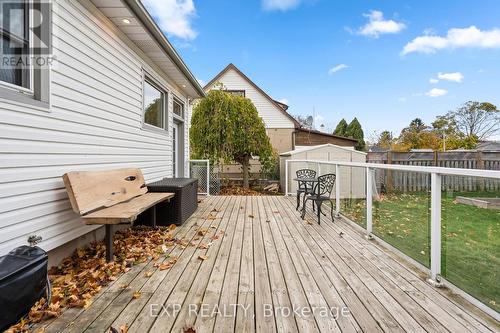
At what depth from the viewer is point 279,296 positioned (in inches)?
80.0

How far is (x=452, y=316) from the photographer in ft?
5.80

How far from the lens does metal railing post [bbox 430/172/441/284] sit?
2279 millimetres

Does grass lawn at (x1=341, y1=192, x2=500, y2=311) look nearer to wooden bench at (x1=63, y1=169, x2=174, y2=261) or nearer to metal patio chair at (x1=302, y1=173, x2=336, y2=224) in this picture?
metal patio chair at (x1=302, y1=173, x2=336, y2=224)

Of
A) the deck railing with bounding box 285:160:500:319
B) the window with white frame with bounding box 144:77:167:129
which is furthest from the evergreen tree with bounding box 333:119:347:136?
the deck railing with bounding box 285:160:500:319

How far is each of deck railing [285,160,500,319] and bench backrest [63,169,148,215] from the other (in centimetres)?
353

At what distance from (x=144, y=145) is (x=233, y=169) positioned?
28.3 feet

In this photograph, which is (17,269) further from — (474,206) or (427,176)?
(427,176)

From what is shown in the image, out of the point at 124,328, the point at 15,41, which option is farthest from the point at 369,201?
the point at 15,41

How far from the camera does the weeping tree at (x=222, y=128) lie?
9570 millimetres

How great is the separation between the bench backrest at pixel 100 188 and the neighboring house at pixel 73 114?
6.8 inches

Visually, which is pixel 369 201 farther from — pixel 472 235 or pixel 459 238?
pixel 472 235

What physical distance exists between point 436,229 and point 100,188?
3.73 meters

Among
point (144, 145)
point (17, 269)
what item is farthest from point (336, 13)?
point (17, 269)

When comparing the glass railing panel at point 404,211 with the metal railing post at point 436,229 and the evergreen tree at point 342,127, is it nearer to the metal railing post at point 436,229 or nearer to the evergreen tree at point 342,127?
the metal railing post at point 436,229
